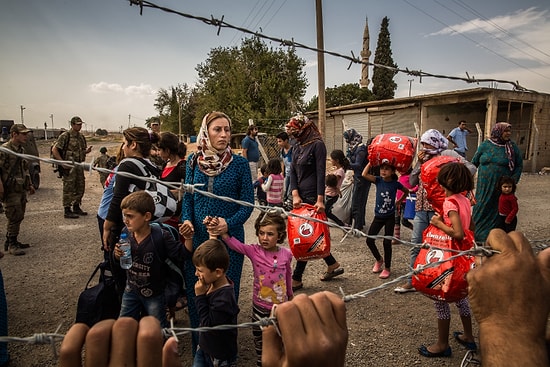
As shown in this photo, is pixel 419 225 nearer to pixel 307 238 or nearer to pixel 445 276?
pixel 307 238

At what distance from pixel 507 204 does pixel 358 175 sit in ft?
6.36

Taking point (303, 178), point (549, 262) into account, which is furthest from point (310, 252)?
point (549, 262)

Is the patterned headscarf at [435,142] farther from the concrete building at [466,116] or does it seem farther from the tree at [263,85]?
the tree at [263,85]

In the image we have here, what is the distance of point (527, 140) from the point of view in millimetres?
15328

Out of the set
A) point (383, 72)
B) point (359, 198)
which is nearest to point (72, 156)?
point (359, 198)

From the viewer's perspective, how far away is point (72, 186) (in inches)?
268

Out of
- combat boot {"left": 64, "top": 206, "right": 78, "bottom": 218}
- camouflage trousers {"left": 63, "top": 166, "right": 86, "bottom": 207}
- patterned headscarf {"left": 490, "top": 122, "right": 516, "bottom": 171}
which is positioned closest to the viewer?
patterned headscarf {"left": 490, "top": 122, "right": 516, "bottom": 171}

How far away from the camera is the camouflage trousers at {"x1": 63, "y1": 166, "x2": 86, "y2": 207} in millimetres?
6676

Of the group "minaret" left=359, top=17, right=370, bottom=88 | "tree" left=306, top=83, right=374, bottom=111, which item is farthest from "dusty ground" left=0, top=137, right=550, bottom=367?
"minaret" left=359, top=17, right=370, bottom=88

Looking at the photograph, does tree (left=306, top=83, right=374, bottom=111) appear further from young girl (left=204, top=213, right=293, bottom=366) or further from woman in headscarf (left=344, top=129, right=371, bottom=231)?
young girl (left=204, top=213, right=293, bottom=366)

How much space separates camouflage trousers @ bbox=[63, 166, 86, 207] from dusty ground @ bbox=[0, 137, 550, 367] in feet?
2.04

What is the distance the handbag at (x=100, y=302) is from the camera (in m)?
2.32

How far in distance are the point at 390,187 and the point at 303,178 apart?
104 cm

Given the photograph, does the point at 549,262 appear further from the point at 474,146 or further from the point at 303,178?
the point at 474,146
